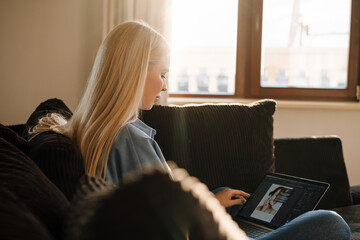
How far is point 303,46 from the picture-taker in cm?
294

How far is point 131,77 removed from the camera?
4.24 feet

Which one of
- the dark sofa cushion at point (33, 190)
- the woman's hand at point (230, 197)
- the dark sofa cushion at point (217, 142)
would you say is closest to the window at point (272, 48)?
the dark sofa cushion at point (217, 142)

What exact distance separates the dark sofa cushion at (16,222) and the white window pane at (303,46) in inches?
104

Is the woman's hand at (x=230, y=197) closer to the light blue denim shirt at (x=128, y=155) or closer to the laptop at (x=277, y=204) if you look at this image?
the laptop at (x=277, y=204)

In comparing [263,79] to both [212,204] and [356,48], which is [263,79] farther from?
[212,204]

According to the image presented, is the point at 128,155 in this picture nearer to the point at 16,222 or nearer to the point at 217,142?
the point at 217,142

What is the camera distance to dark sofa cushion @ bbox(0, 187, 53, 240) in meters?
0.38

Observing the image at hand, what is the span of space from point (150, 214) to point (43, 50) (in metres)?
2.66

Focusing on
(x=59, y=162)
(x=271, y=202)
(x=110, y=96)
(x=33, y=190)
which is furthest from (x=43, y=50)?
(x=33, y=190)

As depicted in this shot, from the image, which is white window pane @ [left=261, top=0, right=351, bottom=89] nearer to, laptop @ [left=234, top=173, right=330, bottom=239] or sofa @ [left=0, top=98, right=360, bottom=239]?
sofa @ [left=0, top=98, right=360, bottom=239]

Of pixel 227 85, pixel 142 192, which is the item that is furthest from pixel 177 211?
pixel 227 85

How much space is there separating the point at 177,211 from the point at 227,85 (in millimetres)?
2712

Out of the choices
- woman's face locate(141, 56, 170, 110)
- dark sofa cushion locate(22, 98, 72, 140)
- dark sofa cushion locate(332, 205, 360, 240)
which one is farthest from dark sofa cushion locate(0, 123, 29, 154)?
dark sofa cushion locate(332, 205, 360, 240)

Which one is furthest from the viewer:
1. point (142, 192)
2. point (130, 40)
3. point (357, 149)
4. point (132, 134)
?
point (357, 149)
